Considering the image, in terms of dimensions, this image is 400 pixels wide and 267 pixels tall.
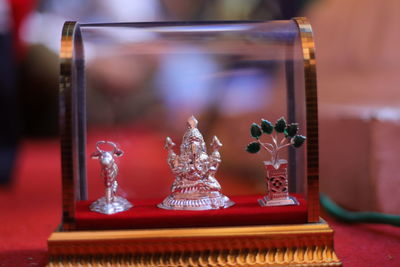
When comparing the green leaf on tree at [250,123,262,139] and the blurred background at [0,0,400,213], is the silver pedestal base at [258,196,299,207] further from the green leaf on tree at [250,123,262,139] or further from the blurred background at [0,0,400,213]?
the blurred background at [0,0,400,213]

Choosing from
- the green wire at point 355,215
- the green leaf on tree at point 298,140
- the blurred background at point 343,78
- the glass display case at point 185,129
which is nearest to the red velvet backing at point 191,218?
the glass display case at point 185,129

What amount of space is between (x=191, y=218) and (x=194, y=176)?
19 cm

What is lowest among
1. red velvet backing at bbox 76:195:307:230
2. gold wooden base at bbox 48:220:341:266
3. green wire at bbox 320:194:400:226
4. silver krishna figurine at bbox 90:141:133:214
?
green wire at bbox 320:194:400:226

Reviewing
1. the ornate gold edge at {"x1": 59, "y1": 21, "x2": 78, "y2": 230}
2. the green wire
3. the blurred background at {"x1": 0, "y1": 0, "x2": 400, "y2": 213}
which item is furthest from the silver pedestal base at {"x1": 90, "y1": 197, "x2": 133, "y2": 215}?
the green wire

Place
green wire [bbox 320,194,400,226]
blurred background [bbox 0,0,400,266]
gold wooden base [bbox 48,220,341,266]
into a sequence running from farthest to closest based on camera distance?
blurred background [bbox 0,0,400,266], green wire [bbox 320,194,400,226], gold wooden base [bbox 48,220,341,266]

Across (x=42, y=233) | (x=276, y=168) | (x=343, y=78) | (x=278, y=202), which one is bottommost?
(x=42, y=233)

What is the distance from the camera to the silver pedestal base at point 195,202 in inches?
72.7

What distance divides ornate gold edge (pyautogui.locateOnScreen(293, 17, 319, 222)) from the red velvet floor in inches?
14.1

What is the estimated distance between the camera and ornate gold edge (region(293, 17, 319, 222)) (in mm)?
1720

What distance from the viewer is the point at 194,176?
6.25 ft

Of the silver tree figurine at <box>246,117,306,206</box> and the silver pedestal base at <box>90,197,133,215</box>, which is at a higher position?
the silver tree figurine at <box>246,117,306,206</box>

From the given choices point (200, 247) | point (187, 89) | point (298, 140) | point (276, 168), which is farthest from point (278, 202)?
point (187, 89)

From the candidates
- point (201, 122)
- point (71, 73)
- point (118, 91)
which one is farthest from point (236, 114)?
point (71, 73)

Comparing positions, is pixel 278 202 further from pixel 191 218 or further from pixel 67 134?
pixel 67 134
